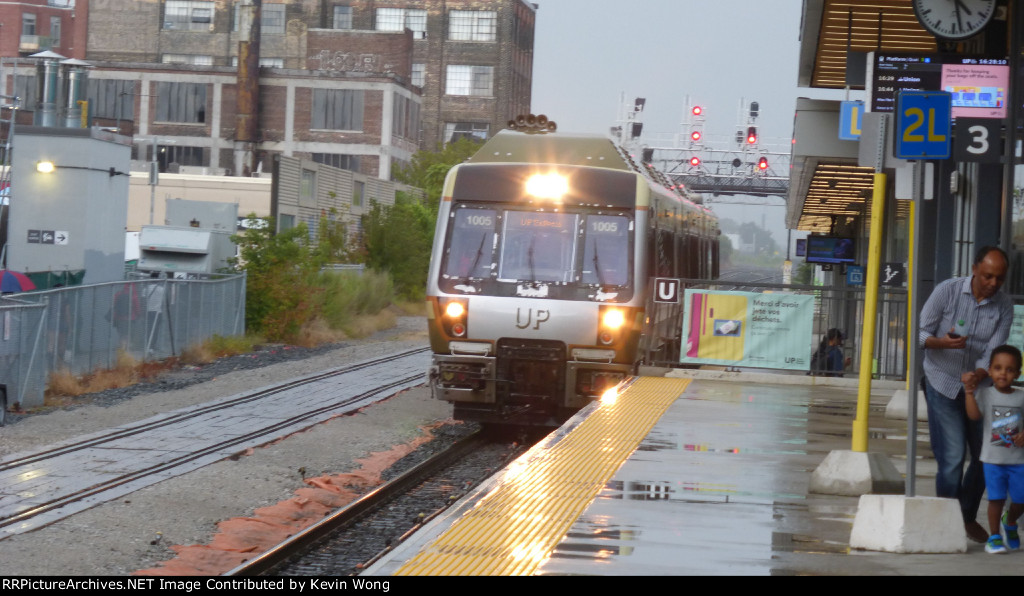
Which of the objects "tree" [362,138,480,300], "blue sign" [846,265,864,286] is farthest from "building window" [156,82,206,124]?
"blue sign" [846,265,864,286]

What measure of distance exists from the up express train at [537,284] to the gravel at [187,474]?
1.33m

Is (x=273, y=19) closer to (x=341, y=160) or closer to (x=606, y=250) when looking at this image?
(x=341, y=160)

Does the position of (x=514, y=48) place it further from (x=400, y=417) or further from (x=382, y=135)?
(x=400, y=417)

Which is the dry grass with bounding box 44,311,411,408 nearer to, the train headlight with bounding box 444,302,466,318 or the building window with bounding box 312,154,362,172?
the train headlight with bounding box 444,302,466,318

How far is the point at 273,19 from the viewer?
8300 cm

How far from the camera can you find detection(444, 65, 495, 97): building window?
85.1 metres

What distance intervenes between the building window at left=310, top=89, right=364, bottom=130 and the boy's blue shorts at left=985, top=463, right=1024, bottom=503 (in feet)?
219

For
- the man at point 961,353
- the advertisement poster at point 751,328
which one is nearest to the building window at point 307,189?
the advertisement poster at point 751,328

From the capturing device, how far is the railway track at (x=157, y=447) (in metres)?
11.2

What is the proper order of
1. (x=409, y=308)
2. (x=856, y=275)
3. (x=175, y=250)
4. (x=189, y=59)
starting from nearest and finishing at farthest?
(x=856, y=275), (x=175, y=250), (x=409, y=308), (x=189, y=59)

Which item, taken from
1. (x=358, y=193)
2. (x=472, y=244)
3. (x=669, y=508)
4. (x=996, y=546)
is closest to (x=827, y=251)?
(x=472, y=244)

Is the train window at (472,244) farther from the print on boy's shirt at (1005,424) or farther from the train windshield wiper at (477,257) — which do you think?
the print on boy's shirt at (1005,424)

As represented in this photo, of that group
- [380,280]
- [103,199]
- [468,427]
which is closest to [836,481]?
[468,427]

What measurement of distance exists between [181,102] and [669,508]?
226 ft
